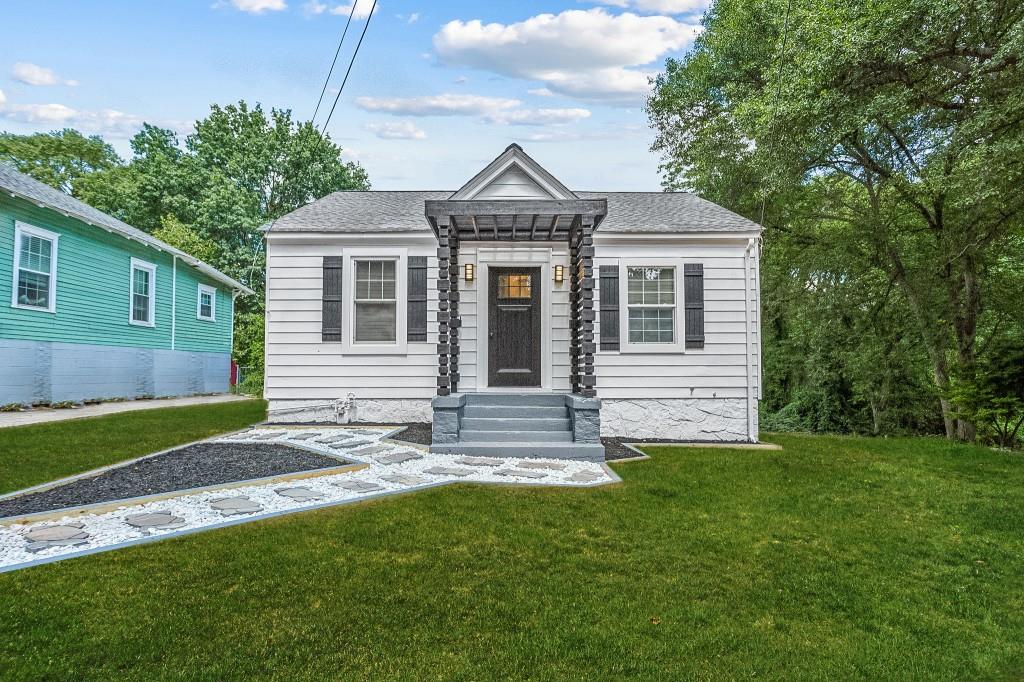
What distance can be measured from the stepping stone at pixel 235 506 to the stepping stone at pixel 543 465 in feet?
8.92

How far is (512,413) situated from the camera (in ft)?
23.1

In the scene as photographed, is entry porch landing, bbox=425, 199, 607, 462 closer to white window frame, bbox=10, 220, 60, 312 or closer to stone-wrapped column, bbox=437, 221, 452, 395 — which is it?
stone-wrapped column, bbox=437, 221, 452, 395

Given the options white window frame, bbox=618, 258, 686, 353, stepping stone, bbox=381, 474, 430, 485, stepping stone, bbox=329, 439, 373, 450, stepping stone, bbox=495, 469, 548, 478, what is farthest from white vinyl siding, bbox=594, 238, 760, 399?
stepping stone, bbox=381, 474, 430, 485

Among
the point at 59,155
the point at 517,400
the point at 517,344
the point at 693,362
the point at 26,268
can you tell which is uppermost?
the point at 59,155

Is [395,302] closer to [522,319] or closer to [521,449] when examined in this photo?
[522,319]

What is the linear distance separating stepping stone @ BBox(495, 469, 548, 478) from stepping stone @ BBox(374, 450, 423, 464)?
1.15 meters

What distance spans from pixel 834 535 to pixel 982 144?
705cm

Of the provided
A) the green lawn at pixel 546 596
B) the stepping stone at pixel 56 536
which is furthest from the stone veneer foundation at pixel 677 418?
the stepping stone at pixel 56 536

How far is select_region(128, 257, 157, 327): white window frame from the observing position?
13047 mm

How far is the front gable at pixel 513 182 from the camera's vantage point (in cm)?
709

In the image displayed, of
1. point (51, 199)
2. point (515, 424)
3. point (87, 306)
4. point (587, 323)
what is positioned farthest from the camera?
point (87, 306)

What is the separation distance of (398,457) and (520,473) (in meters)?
1.57

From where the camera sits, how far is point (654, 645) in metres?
2.26

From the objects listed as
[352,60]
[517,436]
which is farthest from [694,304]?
[352,60]
